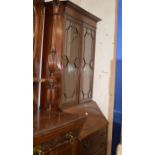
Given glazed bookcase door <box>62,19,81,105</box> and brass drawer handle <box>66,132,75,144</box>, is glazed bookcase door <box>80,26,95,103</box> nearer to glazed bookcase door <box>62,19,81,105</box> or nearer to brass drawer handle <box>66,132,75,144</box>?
glazed bookcase door <box>62,19,81,105</box>

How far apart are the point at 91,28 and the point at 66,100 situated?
1.05m

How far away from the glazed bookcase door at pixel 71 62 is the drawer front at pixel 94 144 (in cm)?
43

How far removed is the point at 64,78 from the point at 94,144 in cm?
88

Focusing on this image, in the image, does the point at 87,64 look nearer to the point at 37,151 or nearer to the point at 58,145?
the point at 58,145

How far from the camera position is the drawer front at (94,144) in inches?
84.9

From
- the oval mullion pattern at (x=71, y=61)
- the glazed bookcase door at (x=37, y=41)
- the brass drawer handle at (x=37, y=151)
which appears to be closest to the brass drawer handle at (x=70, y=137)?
the brass drawer handle at (x=37, y=151)

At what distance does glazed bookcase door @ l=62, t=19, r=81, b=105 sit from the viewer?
85.1 inches

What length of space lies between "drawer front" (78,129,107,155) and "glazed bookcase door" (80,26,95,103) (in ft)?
1.49

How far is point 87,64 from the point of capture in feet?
8.91

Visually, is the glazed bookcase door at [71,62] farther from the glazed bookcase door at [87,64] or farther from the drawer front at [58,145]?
the drawer front at [58,145]
